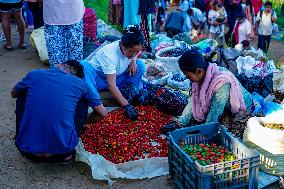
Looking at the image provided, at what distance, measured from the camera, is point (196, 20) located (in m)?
11.0

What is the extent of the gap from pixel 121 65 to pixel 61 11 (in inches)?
48.5

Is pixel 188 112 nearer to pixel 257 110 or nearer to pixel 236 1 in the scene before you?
pixel 257 110

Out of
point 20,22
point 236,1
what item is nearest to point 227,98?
point 20,22

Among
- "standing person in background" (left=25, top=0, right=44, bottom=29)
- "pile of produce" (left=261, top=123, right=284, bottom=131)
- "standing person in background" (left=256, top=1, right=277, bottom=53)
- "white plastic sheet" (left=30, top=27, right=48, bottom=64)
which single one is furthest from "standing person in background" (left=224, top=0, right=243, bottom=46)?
"pile of produce" (left=261, top=123, right=284, bottom=131)

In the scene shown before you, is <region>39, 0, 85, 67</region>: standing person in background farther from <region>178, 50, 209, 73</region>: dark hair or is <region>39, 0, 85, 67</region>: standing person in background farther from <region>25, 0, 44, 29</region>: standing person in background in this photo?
<region>178, 50, 209, 73</region>: dark hair

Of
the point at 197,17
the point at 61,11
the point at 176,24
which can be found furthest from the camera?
the point at 197,17

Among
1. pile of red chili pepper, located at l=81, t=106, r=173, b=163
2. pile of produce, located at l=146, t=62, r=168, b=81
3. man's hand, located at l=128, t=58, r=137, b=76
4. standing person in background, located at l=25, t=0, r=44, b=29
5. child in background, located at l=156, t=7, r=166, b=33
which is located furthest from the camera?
child in background, located at l=156, t=7, r=166, b=33

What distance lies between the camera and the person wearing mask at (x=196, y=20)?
10.9 m

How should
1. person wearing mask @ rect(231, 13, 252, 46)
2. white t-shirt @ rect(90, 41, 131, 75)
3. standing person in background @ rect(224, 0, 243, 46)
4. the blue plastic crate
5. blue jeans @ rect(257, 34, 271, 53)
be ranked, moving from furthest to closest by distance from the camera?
standing person in background @ rect(224, 0, 243, 46)
blue jeans @ rect(257, 34, 271, 53)
person wearing mask @ rect(231, 13, 252, 46)
white t-shirt @ rect(90, 41, 131, 75)
the blue plastic crate

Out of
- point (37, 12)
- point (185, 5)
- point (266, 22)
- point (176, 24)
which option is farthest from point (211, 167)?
point (185, 5)

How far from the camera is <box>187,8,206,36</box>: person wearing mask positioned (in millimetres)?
10930

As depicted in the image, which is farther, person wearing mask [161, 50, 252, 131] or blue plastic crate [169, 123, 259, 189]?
person wearing mask [161, 50, 252, 131]

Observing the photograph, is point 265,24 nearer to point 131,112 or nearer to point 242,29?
point 242,29

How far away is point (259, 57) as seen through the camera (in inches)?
270
